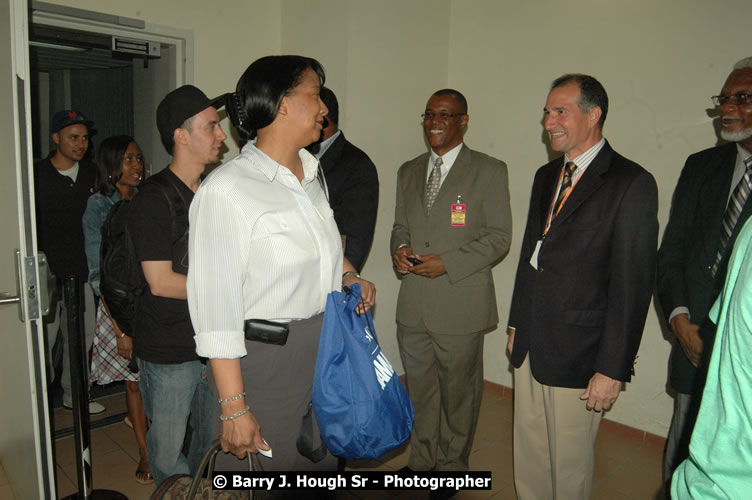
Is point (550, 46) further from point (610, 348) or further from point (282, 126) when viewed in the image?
point (282, 126)

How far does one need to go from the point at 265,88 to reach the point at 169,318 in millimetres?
969

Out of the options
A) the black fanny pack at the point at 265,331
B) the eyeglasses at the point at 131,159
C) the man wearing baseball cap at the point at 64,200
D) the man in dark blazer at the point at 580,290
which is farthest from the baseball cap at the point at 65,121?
the man in dark blazer at the point at 580,290

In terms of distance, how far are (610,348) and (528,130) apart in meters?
2.13

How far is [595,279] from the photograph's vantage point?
79.9 inches

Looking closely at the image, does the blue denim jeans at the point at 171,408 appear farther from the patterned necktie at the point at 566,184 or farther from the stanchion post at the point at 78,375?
the patterned necktie at the point at 566,184

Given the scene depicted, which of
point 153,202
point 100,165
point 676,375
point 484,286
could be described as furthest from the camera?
point 100,165

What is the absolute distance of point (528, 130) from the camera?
12.1ft

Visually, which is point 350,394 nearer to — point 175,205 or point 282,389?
point 282,389

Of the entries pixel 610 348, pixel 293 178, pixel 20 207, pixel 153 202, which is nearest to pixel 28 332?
pixel 20 207

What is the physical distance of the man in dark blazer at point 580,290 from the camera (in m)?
1.95

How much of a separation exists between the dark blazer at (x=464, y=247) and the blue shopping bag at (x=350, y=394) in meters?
1.32

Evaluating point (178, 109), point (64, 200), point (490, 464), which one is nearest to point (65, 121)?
point (64, 200)

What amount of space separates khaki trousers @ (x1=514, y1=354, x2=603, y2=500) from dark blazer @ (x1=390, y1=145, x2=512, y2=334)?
0.57m

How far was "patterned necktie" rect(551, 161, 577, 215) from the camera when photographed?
7.09ft
